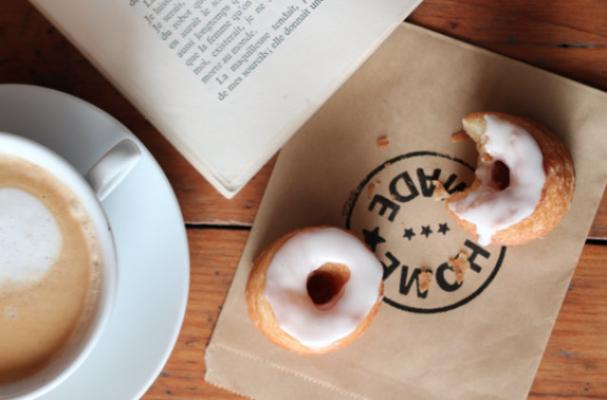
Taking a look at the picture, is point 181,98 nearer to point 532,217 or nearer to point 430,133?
point 430,133

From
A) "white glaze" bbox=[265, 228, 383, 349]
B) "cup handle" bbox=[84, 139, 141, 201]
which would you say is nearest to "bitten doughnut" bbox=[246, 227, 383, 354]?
"white glaze" bbox=[265, 228, 383, 349]

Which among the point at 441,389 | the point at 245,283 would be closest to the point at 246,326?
the point at 245,283

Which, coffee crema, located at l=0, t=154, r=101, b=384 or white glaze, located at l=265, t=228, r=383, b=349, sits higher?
coffee crema, located at l=0, t=154, r=101, b=384

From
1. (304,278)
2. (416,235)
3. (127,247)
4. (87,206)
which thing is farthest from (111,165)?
(416,235)

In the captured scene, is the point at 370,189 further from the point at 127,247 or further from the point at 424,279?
the point at 127,247

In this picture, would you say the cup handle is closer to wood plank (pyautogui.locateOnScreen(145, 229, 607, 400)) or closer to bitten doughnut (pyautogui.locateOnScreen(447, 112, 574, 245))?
wood plank (pyautogui.locateOnScreen(145, 229, 607, 400))

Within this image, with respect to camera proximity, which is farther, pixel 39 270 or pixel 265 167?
pixel 265 167
